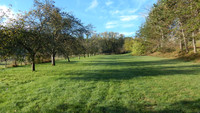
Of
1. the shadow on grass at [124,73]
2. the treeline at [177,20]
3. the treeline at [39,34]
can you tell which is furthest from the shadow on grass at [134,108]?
the treeline at [177,20]

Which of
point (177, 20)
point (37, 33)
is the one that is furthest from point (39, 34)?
point (177, 20)

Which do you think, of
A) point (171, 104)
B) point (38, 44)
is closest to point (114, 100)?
point (171, 104)

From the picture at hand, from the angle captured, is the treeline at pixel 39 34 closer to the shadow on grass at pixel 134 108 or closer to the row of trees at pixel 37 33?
the row of trees at pixel 37 33

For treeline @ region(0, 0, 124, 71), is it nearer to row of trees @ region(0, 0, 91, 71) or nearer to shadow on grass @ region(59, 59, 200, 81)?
row of trees @ region(0, 0, 91, 71)

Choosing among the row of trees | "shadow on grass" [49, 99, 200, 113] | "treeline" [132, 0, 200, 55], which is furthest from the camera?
"treeline" [132, 0, 200, 55]

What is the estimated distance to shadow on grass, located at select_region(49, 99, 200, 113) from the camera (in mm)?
3384

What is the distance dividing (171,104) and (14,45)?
9.02 meters

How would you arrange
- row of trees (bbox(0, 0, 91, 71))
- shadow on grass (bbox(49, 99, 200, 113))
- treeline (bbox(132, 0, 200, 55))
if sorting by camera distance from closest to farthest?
1. shadow on grass (bbox(49, 99, 200, 113))
2. row of trees (bbox(0, 0, 91, 71))
3. treeline (bbox(132, 0, 200, 55))

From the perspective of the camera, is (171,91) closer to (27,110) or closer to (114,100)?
(114,100)

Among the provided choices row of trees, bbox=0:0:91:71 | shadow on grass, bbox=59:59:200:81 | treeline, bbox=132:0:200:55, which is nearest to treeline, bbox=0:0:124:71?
row of trees, bbox=0:0:91:71

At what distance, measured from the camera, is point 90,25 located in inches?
663

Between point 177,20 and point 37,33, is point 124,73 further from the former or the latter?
point 177,20

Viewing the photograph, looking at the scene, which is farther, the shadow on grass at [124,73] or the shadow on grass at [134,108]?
the shadow on grass at [124,73]

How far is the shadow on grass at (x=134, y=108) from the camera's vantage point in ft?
11.1
